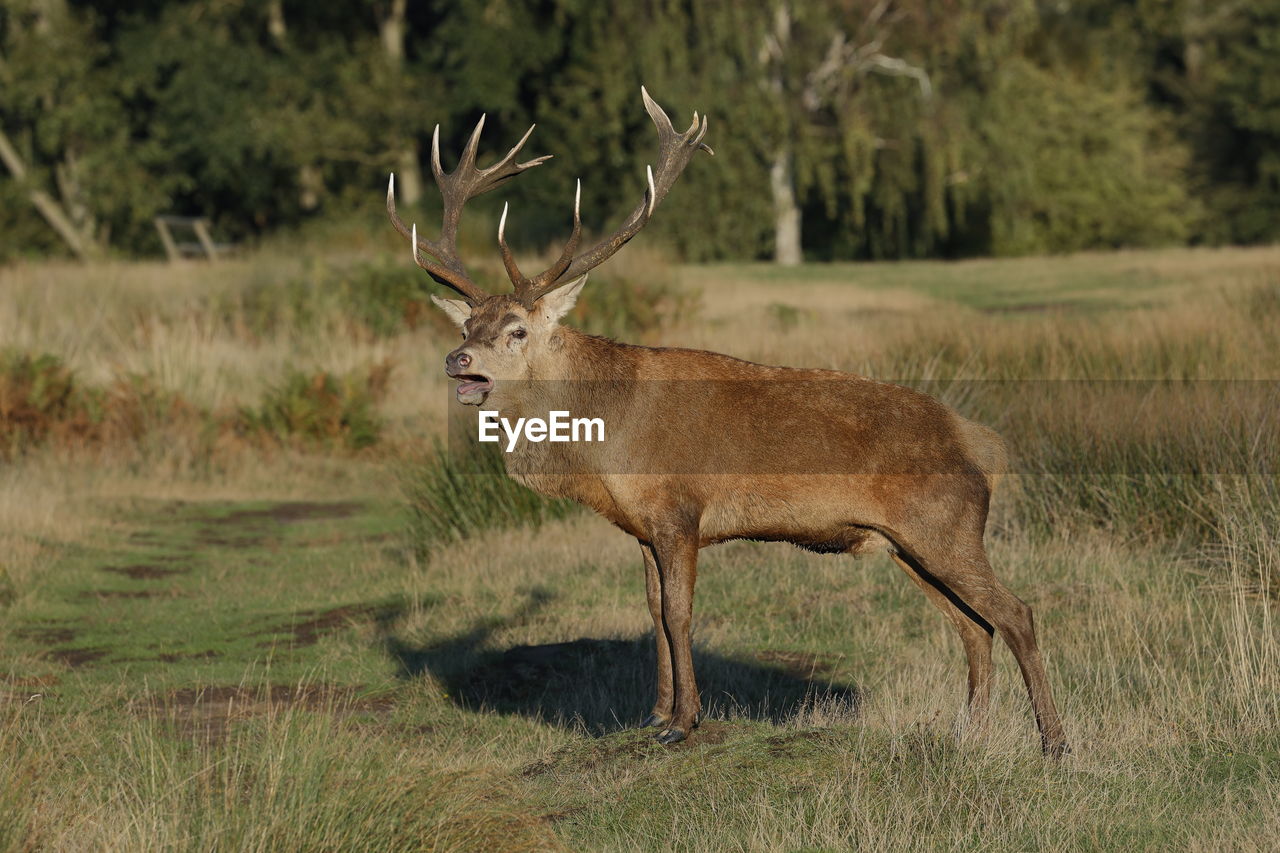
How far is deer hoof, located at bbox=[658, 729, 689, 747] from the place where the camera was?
22.9 feet

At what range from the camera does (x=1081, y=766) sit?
6.96m

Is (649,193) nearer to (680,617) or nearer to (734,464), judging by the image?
(734,464)

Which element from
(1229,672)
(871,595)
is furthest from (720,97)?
(1229,672)

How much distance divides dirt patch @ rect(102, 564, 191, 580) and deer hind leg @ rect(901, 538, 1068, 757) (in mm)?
8247

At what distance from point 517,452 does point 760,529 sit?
1152 mm

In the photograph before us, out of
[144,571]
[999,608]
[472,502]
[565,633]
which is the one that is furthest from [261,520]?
[999,608]

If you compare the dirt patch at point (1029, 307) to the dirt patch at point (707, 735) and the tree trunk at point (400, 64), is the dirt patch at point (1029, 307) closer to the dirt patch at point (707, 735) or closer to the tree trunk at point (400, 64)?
the dirt patch at point (707, 735)

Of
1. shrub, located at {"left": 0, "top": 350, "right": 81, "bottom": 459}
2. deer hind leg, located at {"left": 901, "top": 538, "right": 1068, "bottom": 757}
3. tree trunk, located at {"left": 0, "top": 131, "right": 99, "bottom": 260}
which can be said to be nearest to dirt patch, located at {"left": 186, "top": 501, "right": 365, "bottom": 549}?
shrub, located at {"left": 0, "top": 350, "right": 81, "bottom": 459}

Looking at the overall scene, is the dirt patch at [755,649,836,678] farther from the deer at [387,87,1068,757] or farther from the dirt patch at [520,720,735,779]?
the dirt patch at [520,720,735,779]

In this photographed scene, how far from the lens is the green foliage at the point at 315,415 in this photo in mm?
18891

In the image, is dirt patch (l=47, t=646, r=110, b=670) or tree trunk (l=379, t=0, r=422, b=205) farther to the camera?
tree trunk (l=379, t=0, r=422, b=205)

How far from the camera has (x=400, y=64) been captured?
4466 cm

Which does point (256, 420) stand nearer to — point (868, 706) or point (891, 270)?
point (868, 706)
